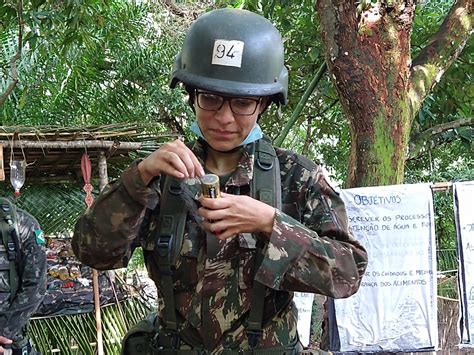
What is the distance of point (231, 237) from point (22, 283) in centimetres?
266

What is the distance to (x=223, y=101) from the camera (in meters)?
1.72

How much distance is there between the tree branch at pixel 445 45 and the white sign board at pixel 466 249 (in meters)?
0.73

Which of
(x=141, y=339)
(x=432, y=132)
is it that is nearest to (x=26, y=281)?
(x=141, y=339)

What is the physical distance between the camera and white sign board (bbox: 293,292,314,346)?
4.09 m

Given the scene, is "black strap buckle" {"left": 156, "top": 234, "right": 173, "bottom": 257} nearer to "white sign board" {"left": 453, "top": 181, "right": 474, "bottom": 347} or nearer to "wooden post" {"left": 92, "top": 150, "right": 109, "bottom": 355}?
"white sign board" {"left": 453, "top": 181, "right": 474, "bottom": 347}

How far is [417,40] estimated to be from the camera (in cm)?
601

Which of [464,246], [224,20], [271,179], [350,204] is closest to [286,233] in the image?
[271,179]

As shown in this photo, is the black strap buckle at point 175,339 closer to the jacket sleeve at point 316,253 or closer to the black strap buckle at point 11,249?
the jacket sleeve at point 316,253

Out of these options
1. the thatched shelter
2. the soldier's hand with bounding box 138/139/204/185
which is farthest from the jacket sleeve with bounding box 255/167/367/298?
the thatched shelter

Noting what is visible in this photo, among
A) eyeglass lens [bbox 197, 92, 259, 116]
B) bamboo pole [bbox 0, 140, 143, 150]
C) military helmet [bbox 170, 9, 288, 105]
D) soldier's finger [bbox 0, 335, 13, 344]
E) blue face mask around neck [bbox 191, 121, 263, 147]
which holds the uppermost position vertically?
bamboo pole [bbox 0, 140, 143, 150]

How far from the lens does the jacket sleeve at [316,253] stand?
1.58 meters

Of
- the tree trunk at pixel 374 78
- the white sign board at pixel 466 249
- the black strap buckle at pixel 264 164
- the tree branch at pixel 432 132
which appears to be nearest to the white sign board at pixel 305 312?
the tree trunk at pixel 374 78

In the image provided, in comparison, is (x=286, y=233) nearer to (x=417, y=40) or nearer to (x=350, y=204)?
(x=350, y=204)

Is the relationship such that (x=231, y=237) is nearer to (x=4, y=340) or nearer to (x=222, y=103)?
(x=222, y=103)
